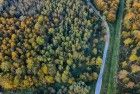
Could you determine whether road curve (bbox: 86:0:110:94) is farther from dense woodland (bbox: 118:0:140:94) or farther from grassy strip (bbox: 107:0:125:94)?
dense woodland (bbox: 118:0:140:94)

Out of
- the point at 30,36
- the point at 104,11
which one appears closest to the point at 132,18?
the point at 104,11

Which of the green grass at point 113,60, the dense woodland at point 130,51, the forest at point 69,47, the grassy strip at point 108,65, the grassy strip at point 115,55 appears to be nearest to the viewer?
the dense woodland at point 130,51

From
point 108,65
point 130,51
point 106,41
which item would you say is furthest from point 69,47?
point 130,51

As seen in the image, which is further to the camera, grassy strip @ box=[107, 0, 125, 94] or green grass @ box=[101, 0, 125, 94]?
green grass @ box=[101, 0, 125, 94]

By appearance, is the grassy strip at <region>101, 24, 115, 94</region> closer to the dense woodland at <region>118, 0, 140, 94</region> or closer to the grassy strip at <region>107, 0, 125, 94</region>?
the grassy strip at <region>107, 0, 125, 94</region>

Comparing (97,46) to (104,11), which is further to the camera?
(104,11)

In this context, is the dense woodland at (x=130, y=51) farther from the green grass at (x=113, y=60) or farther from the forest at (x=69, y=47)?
the green grass at (x=113, y=60)

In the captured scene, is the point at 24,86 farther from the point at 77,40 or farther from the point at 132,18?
the point at 132,18

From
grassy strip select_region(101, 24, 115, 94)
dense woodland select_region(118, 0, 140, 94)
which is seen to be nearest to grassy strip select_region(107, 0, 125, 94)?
grassy strip select_region(101, 24, 115, 94)

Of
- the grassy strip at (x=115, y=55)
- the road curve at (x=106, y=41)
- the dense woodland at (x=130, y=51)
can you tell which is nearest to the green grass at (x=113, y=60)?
the grassy strip at (x=115, y=55)

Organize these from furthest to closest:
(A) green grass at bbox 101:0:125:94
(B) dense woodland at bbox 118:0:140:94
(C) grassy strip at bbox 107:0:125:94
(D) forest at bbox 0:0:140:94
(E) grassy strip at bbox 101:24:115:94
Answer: (E) grassy strip at bbox 101:24:115:94 < (A) green grass at bbox 101:0:125:94 < (C) grassy strip at bbox 107:0:125:94 < (D) forest at bbox 0:0:140:94 < (B) dense woodland at bbox 118:0:140:94

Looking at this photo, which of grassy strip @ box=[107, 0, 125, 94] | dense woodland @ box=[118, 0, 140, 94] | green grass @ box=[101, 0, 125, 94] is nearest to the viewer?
dense woodland @ box=[118, 0, 140, 94]
